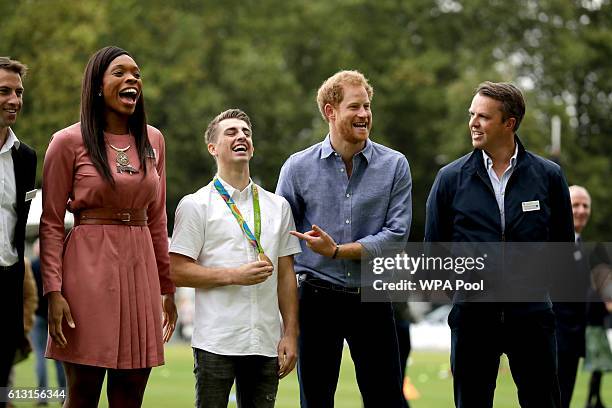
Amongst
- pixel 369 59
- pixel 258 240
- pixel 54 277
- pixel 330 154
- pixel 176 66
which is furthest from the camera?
pixel 369 59

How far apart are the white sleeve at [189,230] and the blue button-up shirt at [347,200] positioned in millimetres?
767

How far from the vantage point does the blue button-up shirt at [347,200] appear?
7.04 m

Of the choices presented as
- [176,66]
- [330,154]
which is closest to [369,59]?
[176,66]

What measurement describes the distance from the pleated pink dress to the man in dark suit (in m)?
0.17

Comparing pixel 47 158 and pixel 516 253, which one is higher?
pixel 47 158

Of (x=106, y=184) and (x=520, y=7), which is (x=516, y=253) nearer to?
(x=106, y=184)

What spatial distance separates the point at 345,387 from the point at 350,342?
34.1 feet

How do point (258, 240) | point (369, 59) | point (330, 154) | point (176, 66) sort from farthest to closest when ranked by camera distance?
point (369, 59), point (176, 66), point (330, 154), point (258, 240)

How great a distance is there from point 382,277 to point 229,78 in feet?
105

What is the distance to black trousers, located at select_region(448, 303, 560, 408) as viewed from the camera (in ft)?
23.0

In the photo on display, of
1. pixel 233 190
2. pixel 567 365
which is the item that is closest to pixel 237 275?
pixel 233 190

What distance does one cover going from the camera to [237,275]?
6.50 m

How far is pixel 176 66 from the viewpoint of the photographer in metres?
38.4

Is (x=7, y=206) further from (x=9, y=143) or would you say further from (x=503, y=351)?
(x=503, y=351)
